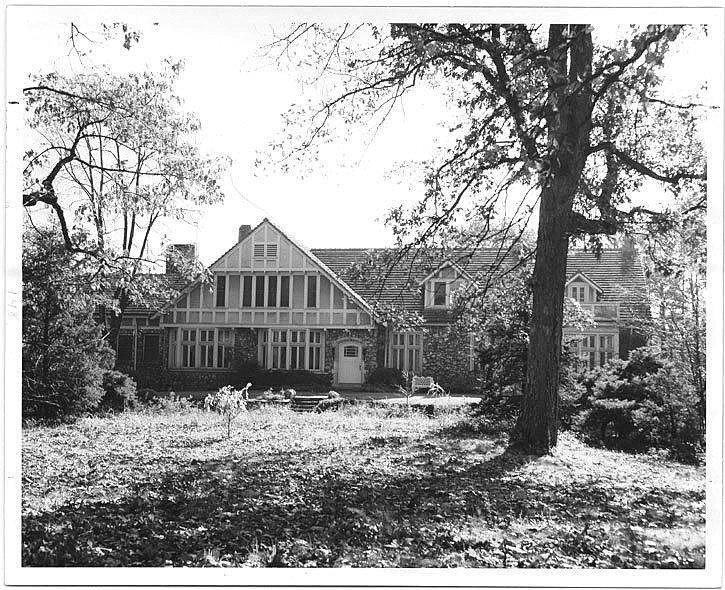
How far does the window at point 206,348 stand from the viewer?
5.60 meters

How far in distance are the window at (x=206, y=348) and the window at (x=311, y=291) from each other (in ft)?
2.87

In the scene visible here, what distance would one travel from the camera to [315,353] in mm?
5465

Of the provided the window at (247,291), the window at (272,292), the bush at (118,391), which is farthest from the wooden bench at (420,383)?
the bush at (118,391)

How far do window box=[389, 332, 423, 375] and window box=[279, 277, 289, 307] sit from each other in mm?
1003

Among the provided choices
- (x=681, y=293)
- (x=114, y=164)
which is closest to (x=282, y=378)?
(x=114, y=164)

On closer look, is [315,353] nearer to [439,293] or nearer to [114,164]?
[439,293]

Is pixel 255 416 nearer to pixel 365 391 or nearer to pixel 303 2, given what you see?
pixel 365 391

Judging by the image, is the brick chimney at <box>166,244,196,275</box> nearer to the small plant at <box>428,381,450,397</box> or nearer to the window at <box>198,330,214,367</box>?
the window at <box>198,330,214,367</box>

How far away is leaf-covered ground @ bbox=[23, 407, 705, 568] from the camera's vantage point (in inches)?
146

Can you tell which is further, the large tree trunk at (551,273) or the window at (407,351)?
the window at (407,351)

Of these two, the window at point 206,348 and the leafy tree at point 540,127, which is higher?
the leafy tree at point 540,127

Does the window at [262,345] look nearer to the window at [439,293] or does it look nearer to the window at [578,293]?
the window at [439,293]

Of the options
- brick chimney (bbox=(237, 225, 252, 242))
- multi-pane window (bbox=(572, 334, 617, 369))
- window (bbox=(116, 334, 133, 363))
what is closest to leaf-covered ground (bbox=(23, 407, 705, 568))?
window (bbox=(116, 334, 133, 363))

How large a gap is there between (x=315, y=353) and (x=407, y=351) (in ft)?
2.53
